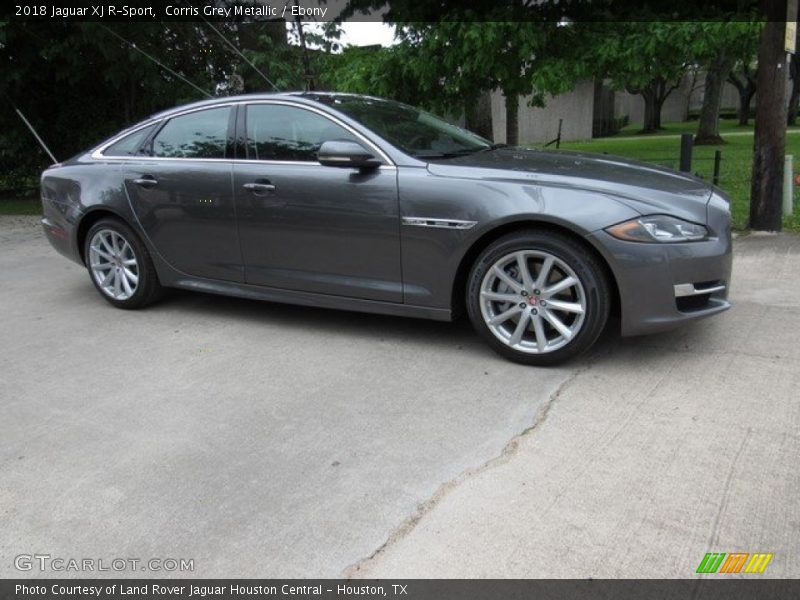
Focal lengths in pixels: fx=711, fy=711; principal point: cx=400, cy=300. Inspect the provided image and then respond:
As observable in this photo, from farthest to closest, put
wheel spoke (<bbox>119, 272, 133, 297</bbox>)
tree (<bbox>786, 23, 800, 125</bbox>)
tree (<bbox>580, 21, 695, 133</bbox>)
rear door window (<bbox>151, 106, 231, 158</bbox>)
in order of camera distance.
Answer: tree (<bbox>786, 23, 800, 125</bbox>), tree (<bbox>580, 21, 695, 133</bbox>), wheel spoke (<bbox>119, 272, 133, 297</bbox>), rear door window (<bbox>151, 106, 231, 158</bbox>)

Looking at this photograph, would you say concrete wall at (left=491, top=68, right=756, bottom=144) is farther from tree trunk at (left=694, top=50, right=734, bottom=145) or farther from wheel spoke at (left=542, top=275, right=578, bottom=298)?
wheel spoke at (left=542, top=275, right=578, bottom=298)

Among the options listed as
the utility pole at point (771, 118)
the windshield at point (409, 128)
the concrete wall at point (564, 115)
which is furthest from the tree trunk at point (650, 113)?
the windshield at point (409, 128)

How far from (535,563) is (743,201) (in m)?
8.42

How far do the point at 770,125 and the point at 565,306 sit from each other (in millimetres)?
4722

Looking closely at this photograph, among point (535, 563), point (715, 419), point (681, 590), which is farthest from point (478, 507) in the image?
point (715, 419)

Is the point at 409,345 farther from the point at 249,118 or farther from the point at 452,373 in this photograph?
the point at 249,118

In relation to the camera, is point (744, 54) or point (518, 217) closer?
point (518, 217)

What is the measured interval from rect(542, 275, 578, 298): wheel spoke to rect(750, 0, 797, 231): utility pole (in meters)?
4.54

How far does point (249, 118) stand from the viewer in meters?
5.01

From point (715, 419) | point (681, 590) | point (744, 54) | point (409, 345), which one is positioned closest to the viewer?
point (681, 590)

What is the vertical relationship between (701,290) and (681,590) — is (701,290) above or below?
above

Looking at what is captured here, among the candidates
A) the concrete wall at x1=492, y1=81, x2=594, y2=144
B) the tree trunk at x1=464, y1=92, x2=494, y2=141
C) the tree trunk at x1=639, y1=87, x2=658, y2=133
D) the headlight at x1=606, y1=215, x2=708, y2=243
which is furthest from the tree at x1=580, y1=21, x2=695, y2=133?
the tree trunk at x1=639, y1=87, x2=658, y2=133

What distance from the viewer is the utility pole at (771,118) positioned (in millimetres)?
7004

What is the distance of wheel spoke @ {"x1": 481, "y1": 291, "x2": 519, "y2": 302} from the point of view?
13.5 ft
